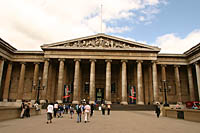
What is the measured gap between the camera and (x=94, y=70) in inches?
1340

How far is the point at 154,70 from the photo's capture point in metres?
34.1

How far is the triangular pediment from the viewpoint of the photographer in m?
34.5

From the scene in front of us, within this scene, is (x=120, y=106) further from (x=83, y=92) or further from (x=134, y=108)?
(x=83, y=92)

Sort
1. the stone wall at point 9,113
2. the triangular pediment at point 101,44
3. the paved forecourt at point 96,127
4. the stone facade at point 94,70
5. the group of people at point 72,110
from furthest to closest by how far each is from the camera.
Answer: the triangular pediment at point 101,44, the stone facade at point 94,70, the stone wall at point 9,113, the group of people at point 72,110, the paved forecourt at point 96,127

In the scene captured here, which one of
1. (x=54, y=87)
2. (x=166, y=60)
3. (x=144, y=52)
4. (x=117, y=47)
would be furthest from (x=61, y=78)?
(x=166, y=60)

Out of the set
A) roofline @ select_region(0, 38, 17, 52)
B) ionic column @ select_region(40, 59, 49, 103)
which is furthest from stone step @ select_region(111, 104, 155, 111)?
roofline @ select_region(0, 38, 17, 52)

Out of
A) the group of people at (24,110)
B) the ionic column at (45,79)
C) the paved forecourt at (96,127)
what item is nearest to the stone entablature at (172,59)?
the ionic column at (45,79)

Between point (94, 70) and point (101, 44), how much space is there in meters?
5.82

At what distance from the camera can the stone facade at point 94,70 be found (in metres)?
33.5

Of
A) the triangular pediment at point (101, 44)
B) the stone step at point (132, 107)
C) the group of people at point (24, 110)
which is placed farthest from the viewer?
the triangular pediment at point (101, 44)

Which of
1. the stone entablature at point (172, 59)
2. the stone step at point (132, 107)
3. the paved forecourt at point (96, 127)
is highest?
the stone entablature at point (172, 59)

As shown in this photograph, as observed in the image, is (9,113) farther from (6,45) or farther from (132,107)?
(6,45)

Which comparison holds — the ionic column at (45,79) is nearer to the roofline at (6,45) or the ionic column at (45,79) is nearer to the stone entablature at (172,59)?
the roofline at (6,45)

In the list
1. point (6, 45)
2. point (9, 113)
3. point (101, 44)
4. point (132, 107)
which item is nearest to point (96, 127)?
point (9, 113)
